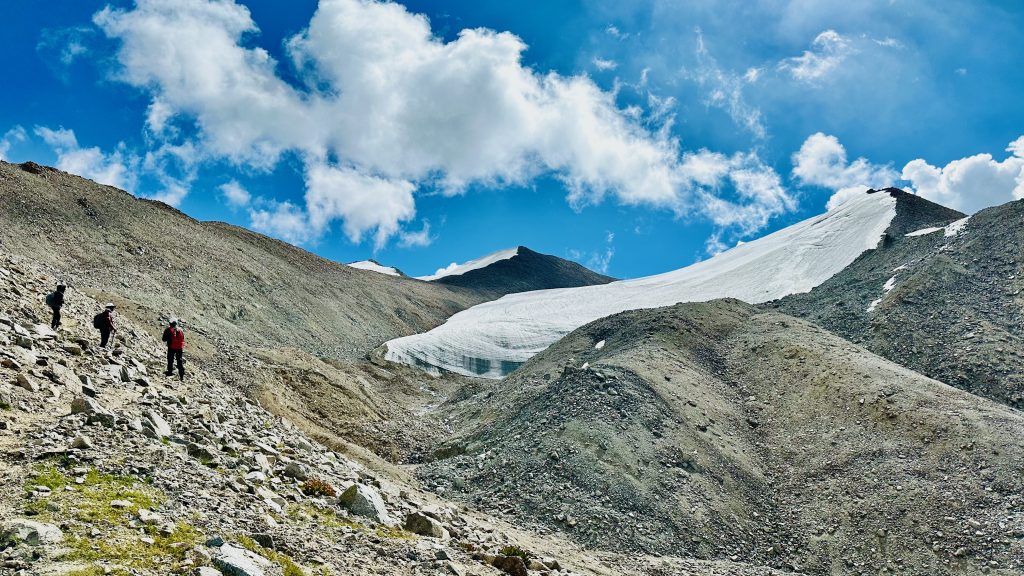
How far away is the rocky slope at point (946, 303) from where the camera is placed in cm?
3180

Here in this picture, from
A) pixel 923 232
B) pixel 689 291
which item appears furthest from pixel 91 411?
pixel 689 291

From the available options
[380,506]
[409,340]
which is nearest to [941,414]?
[380,506]

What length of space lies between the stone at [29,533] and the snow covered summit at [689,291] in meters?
49.4

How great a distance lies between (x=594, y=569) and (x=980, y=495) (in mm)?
14066

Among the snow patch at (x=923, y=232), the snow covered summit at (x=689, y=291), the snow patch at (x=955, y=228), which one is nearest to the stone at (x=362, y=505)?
the snow covered summit at (x=689, y=291)

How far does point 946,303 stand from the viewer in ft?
124

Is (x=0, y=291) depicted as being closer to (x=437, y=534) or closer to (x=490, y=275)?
(x=437, y=534)

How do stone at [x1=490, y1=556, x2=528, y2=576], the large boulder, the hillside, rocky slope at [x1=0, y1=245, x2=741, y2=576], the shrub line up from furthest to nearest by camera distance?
the hillside, the shrub, stone at [x1=490, y1=556, x2=528, y2=576], the large boulder, rocky slope at [x1=0, y1=245, x2=741, y2=576]

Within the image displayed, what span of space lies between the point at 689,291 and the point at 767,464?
4838 centimetres

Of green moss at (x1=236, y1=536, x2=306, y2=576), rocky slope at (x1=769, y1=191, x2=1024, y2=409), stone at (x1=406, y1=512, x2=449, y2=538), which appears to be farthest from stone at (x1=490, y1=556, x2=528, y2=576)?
rocky slope at (x1=769, y1=191, x2=1024, y2=409)

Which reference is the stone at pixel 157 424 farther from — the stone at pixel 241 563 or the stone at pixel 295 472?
the stone at pixel 241 563

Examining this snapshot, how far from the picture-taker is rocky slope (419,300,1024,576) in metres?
19.7

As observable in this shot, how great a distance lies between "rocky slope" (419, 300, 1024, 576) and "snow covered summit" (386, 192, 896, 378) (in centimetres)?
2665

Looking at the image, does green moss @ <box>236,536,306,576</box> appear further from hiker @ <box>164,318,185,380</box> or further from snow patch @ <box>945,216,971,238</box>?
snow patch @ <box>945,216,971,238</box>
